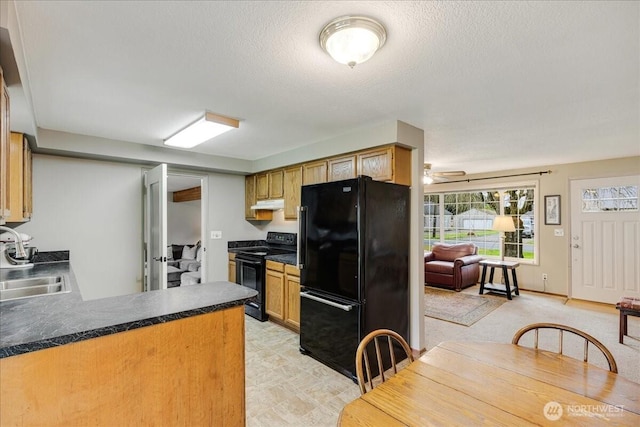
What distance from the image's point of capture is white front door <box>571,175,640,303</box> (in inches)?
176

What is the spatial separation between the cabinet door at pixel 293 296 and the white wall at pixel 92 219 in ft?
6.22

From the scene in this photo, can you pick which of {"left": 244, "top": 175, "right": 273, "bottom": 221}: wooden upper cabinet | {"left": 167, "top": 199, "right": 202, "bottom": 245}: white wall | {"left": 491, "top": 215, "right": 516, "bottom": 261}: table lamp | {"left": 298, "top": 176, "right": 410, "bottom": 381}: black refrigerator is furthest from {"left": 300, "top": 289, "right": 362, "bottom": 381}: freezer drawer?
{"left": 167, "top": 199, "right": 202, "bottom": 245}: white wall

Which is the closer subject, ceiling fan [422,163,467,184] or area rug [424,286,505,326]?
area rug [424,286,505,326]

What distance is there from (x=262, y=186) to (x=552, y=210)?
4.96 m

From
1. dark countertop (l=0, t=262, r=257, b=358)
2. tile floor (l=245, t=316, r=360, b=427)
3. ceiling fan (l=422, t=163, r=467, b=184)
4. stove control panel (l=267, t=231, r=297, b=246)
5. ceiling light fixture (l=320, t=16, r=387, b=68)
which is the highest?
ceiling light fixture (l=320, t=16, r=387, b=68)

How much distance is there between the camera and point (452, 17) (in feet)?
4.46

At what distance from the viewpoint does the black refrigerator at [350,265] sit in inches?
98.3

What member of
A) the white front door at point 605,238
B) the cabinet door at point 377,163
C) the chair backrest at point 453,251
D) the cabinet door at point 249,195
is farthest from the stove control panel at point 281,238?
the white front door at point 605,238

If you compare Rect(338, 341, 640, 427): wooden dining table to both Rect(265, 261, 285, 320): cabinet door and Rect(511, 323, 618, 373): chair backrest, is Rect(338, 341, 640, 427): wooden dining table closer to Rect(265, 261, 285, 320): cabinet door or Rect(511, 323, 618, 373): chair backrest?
Rect(511, 323, 618, 373): chair backrest

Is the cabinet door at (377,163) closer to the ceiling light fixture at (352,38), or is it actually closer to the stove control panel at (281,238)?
the ceiling light fixture at (352,38)

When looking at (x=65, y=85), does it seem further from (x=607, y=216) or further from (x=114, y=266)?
(x=607, y=216)

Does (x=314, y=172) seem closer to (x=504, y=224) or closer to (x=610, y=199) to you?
(x=504, y=224)

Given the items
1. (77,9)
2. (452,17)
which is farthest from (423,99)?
(77,9)

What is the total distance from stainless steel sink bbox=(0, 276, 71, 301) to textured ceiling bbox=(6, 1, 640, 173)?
1.36m
